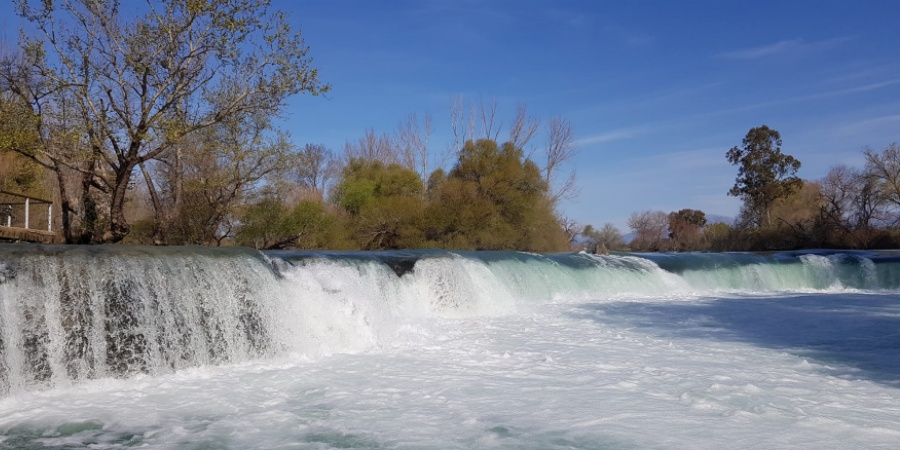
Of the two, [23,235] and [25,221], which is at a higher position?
[25,221]

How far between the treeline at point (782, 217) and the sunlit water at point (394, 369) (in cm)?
1603

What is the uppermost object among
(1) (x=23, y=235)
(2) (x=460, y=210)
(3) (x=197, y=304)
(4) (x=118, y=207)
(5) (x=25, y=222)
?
(2) (x=460, y=210)

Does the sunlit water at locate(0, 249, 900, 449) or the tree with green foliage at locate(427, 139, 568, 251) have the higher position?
the tree with green foliage at locate(427, 139, 568, 251)

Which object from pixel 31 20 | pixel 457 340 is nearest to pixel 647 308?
pixel 457 340

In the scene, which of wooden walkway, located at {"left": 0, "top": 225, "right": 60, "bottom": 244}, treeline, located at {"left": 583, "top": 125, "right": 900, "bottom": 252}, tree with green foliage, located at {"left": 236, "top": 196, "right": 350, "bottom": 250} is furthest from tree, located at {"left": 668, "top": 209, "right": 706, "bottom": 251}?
wooden walkway, located at {"left": 0, "top": 225, "right": 60, "bottom": 244}

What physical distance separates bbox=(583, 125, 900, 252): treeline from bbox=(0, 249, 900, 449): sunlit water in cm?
1603

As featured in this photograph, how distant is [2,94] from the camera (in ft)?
45.3

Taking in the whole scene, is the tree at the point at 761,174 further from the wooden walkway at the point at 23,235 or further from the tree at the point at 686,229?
the wooden walkway at the point at 23,235

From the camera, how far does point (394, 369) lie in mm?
6867

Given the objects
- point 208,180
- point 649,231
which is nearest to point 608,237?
point 649,231

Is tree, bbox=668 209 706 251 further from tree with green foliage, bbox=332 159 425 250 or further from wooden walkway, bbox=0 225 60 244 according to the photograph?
wooden walkway, bbox=0 225 60 244

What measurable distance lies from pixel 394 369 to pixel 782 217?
3623cm

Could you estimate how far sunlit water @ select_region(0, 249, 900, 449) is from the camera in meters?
4.57

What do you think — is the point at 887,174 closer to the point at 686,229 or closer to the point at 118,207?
the point at 686,229
